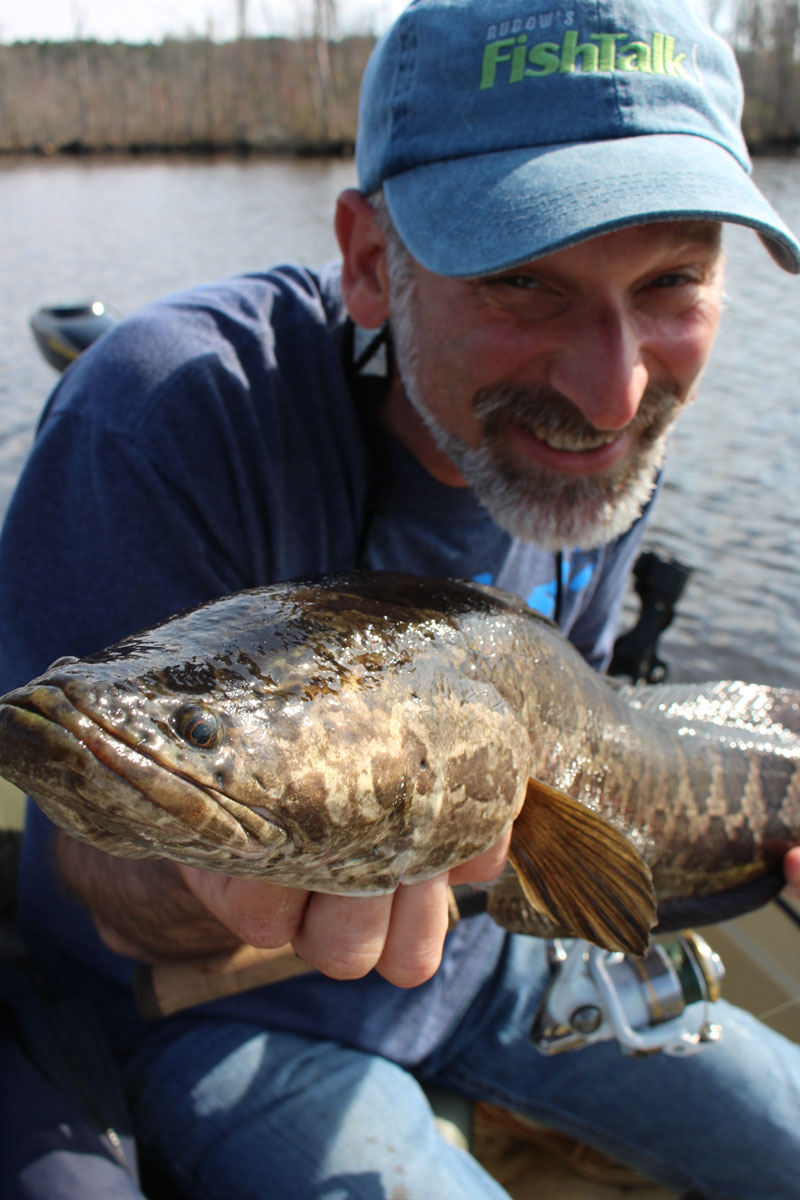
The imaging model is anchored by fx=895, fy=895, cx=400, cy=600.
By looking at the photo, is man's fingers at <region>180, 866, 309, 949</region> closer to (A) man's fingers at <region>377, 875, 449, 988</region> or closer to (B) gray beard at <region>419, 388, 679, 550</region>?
(A) man's fingers at <region>377, 875, 449, 988</region>

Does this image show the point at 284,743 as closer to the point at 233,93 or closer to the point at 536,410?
the point at 536,410

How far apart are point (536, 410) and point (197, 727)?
4.28ft

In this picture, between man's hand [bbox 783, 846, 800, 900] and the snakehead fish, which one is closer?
the snakehead fish

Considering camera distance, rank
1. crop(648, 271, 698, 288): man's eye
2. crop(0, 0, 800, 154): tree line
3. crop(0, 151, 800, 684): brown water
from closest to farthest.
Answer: crop(648, 271, 698, 288): man's eye
crop(0, 151, 800, 684): brown water
crop(0, 0, 800, 154): tree line

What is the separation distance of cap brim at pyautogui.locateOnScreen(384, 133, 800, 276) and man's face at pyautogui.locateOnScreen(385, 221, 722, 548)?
12 cm

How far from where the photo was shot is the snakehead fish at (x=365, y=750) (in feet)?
3.41

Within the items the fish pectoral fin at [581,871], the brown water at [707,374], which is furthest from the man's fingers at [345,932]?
the brown water at [707,374]

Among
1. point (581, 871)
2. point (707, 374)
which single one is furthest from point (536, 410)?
point (707, 374)

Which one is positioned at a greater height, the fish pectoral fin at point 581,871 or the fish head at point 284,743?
the fish head at point 284,743

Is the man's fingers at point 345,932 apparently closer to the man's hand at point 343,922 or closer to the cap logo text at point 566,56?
the man's hand at point 343,922

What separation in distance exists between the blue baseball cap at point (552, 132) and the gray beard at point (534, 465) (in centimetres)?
30

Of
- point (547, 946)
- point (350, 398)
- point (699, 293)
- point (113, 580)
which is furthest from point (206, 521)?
point (547, 946)

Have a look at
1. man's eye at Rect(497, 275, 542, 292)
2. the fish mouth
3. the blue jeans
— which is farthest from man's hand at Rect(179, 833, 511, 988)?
man's eye at Rect(497, 275, 542, 292)

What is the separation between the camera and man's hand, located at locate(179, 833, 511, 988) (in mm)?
1399
